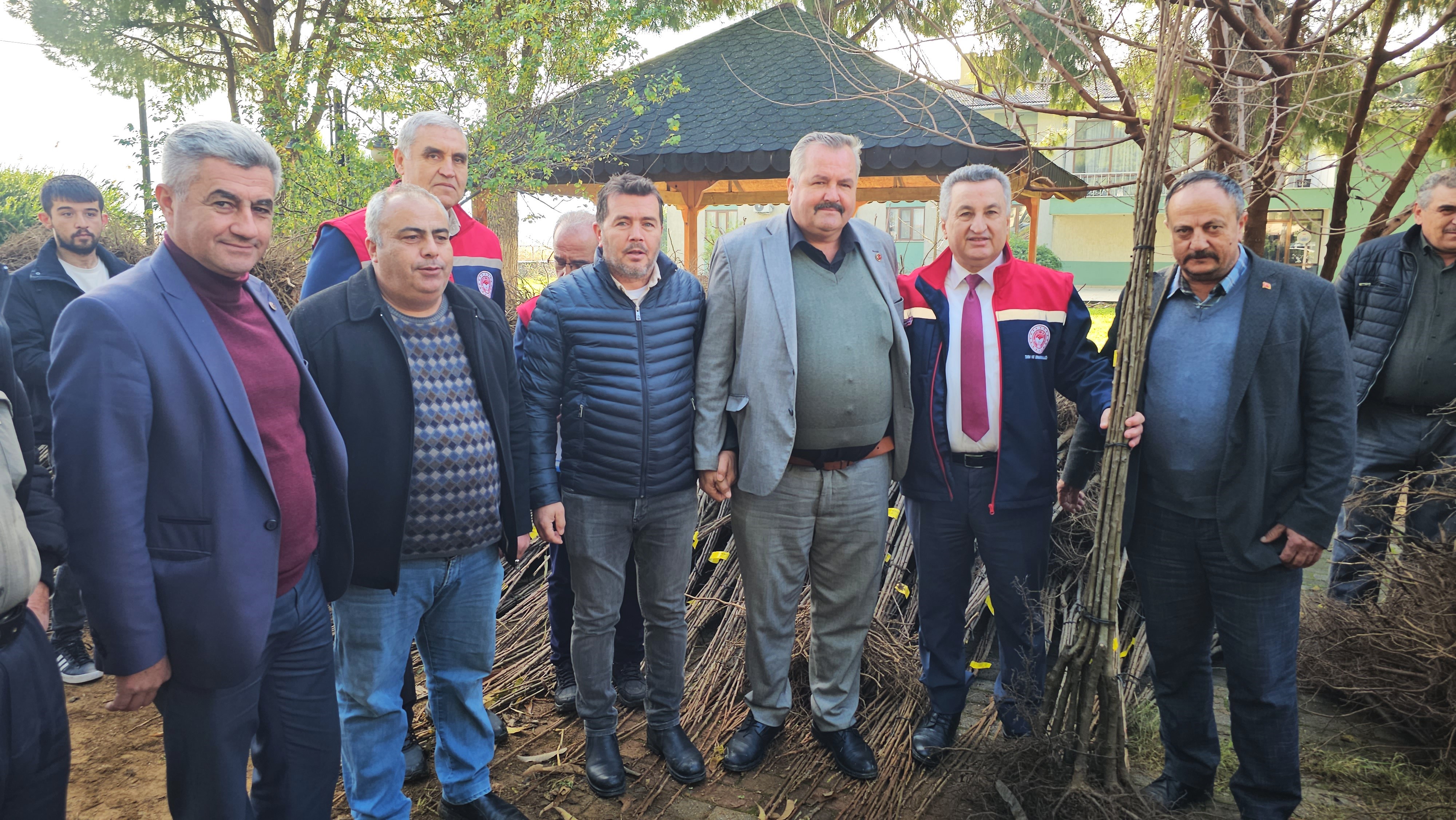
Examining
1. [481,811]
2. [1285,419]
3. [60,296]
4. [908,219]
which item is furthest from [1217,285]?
[908,219]

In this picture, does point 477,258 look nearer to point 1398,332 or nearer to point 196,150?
point 196,150

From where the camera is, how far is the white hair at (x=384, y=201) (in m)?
2.47

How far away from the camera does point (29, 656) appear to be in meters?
1.73

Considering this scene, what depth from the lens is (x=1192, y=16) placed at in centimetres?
269

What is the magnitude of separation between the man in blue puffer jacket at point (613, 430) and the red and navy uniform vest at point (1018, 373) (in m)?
0.88

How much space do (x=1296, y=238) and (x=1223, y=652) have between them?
40.7ft

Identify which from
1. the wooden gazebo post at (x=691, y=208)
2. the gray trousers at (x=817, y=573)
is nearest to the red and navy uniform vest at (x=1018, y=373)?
the gray trousers at (x=817, y=573)

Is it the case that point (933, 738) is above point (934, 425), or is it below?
below

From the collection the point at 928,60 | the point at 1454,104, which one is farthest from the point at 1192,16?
the point at 1454,104

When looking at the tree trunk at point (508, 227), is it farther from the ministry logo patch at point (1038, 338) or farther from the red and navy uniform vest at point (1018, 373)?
the ministry logo patch at point (1038, 338)

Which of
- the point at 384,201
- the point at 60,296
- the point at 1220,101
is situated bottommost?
the point at 60,296

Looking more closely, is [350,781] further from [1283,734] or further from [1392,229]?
[1392,229]

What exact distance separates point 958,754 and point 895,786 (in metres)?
0.26

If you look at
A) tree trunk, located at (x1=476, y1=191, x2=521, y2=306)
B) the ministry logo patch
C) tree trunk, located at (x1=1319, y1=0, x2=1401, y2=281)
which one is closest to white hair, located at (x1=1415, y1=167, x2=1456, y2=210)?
tree trunk, located at (x1=1319, y1=0, x2=1401, y2=281)
